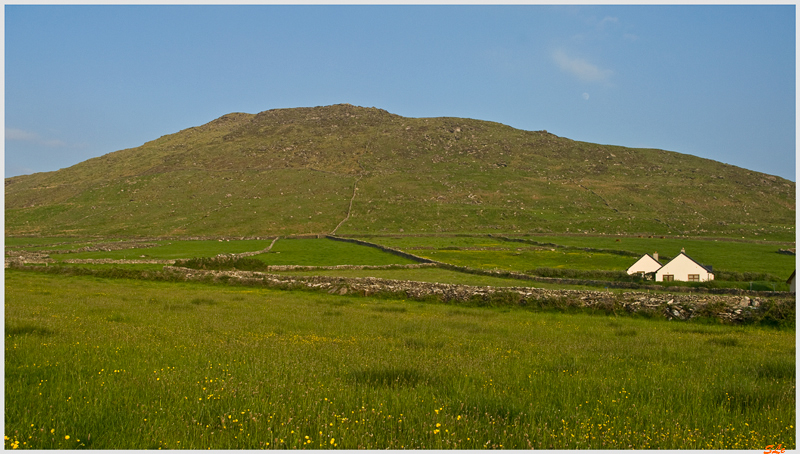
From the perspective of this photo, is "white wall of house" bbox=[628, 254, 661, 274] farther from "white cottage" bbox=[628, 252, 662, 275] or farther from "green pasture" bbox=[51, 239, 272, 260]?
"green pasture" bbox=[51, 239, 272, 260]

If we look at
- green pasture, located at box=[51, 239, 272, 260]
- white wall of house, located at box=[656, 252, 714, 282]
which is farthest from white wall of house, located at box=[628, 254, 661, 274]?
green pasture, located at box=[51, 239, 272, 260]

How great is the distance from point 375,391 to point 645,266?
153 feet

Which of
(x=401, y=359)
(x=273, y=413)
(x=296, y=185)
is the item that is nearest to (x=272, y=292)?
(x=401, y=359)

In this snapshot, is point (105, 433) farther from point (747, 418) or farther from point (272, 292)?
point (272, 292)

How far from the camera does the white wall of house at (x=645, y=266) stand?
47006 mm

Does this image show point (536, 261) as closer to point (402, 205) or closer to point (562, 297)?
point (562, 297)

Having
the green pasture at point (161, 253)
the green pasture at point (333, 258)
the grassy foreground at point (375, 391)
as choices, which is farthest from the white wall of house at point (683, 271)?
the green pasture at point (161, 253)

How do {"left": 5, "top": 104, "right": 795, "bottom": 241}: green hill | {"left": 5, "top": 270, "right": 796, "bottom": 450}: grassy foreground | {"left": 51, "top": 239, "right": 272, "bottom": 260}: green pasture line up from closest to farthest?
{"left": 5, "top": 270, "right": 796, "bottom": 450}: grassy foreground, {"left": 51, "top": 239, "right": 272, "bottom": 260}: green pasture, {"left": 5, "top": 104, "right": 795, "bottom": 241}: green hill

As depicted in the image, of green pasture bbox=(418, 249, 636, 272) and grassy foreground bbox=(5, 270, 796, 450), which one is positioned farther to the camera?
green pasture bbox=(418, 249, 636, 272)

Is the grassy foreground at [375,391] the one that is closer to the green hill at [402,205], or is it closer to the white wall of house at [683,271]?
the white wall of house at [683,271]

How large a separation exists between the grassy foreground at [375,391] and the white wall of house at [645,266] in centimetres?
3488

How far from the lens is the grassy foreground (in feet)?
18.8

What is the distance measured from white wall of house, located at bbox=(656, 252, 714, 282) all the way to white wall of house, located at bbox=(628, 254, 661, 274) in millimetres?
2968

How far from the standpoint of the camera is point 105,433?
219 inches
